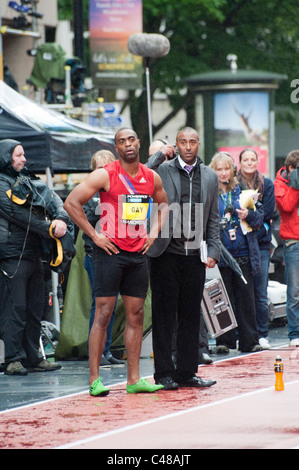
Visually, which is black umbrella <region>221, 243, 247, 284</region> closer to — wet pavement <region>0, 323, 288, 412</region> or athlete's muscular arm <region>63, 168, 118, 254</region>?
wet pavement <region>0, 323, 288, 412</region>

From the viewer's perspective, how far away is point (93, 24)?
75.5 feet

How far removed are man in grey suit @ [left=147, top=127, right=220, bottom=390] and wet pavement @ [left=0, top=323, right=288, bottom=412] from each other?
0.75 m

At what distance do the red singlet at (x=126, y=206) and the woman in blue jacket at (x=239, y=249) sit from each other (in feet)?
8.98

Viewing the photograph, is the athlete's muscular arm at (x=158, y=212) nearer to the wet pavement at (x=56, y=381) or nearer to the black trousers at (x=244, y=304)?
the wet pavement at (x=56, y=381)

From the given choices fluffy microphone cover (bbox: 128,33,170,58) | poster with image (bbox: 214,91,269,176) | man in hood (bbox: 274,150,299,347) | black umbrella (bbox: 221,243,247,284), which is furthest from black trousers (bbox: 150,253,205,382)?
poster with image (bbox: 214,91,269,176)

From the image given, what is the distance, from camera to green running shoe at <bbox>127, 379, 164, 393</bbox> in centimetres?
878

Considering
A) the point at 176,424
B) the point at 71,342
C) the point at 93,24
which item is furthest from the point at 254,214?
the point at 93,24

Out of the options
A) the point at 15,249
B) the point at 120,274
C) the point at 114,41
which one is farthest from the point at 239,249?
the point at 114,41

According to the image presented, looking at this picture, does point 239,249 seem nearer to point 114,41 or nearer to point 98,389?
point 98,389

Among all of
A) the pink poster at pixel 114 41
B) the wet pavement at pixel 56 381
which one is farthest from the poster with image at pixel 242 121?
the wet pavement at pixel 56 381

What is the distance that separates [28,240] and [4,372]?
1.27m

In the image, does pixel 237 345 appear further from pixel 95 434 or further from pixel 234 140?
pixel 234 140

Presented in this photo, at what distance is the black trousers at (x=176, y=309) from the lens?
8.98 m

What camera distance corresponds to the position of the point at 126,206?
855 centimetres
